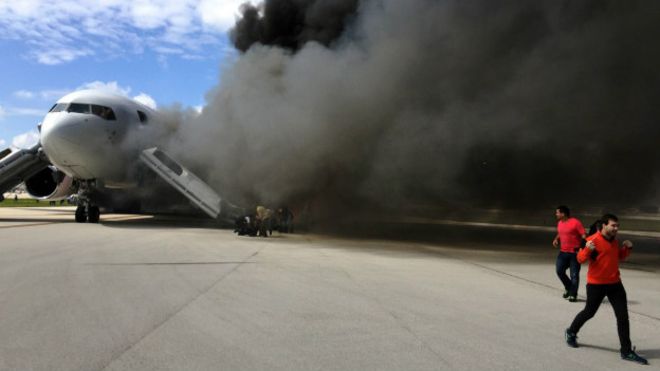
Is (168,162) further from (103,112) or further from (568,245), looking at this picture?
(568,245)

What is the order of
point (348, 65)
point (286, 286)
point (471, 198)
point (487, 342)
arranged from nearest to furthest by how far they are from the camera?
point (487, 342) < point (286, 286) < point (348, 65) < point (471, 198)

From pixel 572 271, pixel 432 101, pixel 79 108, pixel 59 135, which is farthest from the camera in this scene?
pixel 79 108

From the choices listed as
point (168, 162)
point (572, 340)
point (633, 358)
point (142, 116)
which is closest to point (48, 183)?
point (142, 116)

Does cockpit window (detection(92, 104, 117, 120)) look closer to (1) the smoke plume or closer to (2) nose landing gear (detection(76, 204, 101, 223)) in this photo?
(1) the smoke plume

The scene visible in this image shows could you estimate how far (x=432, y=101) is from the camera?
53.6ft

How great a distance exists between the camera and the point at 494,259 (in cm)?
1330

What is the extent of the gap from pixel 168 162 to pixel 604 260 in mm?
17253

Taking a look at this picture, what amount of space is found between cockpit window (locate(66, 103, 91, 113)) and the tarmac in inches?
345

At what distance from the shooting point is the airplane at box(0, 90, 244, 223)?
63.6 feet

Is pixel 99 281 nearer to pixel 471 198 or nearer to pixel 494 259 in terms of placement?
pixel 494 259

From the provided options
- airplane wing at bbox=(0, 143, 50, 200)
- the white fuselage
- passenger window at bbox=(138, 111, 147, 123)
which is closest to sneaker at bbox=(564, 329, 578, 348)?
the white fuselage

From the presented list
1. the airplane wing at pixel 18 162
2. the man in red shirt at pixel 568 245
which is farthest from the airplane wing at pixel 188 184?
the man in red shirt at pixel 568 245

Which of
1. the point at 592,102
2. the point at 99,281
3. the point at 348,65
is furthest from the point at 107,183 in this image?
the point at 592,102

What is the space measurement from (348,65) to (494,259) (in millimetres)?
7504
